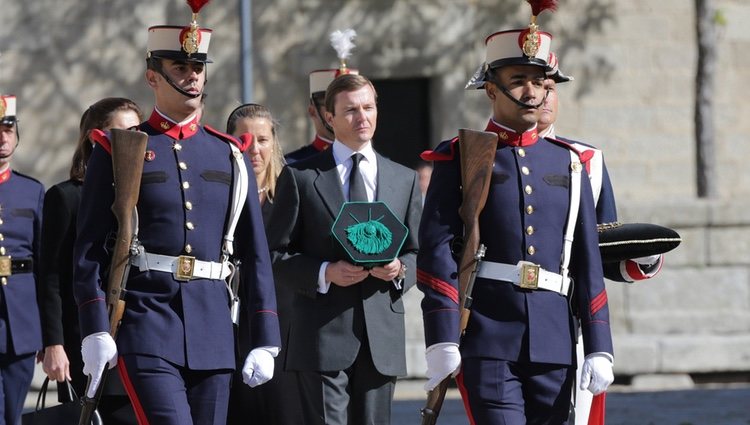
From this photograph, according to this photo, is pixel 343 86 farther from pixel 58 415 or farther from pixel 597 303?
pixel 58 415

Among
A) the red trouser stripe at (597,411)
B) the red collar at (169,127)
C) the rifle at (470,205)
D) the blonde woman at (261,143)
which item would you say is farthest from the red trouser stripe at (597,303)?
the blonde woman at (261,143)

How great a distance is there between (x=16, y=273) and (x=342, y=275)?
1886 millimetres

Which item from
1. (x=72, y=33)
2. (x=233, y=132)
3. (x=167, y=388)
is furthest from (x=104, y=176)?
(x=72, y=33)

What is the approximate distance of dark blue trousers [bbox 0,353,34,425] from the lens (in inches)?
313

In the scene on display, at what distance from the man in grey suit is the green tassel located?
3.7 inches

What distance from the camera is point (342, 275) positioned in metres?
7.09

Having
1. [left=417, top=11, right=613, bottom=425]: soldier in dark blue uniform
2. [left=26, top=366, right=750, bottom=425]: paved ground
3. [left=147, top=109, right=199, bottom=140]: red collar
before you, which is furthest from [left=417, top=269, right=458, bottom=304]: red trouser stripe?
[left=26, top=366, right=750, bottom=425]: paved ground

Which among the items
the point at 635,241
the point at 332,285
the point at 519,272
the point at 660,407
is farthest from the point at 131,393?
the point at 660,407

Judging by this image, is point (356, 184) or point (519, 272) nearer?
point (519, 272)

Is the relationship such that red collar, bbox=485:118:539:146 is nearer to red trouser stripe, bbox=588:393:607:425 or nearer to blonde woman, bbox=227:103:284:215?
red trouser stripe, bbox=588:393:607:425

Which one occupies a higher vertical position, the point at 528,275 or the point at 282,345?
the point at 528,275

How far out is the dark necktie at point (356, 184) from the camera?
7.38 m

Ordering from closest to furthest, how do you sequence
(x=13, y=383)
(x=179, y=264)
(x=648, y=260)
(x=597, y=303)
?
(x=179, y=264) < (x=597, y=303) < (x=648, y=260) < (x=13, y=383)

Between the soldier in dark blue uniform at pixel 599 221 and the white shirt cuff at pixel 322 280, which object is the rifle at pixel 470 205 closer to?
the soldier in dark blue uniform at pixel 599 221
